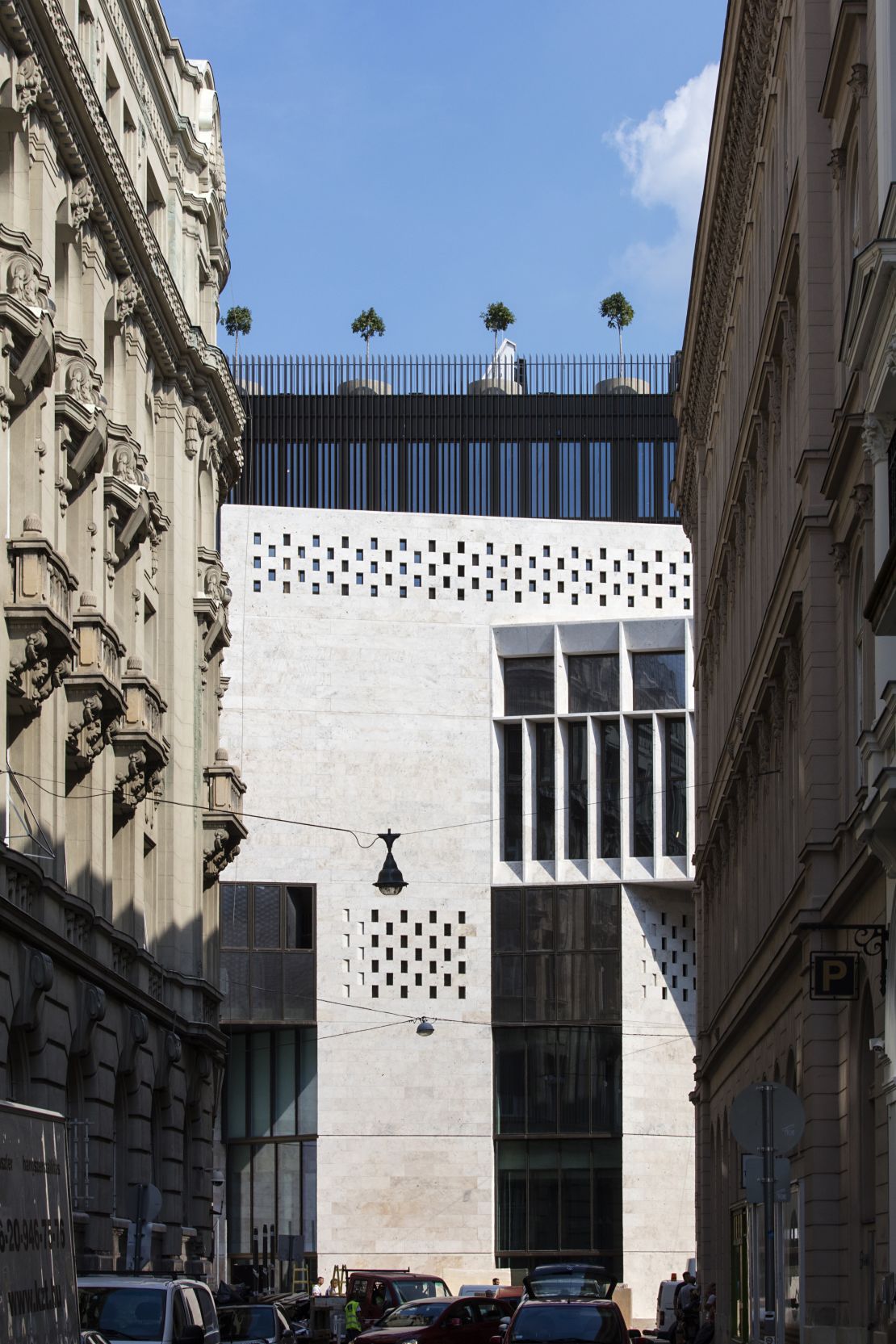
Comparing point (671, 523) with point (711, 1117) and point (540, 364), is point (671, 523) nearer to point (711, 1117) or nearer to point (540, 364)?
point (540, 364)

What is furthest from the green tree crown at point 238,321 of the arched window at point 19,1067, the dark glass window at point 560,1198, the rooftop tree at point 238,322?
the arched window at point 19,1067

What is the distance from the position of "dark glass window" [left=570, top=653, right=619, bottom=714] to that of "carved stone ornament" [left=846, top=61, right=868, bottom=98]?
46.1m

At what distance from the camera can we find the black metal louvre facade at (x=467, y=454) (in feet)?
238

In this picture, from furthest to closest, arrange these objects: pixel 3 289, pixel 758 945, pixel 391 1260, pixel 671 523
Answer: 1. pixel 671 523
2. pixel 391 1260
3. pixel 758 945
4. pixel 3 289

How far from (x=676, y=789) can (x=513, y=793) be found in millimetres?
4941

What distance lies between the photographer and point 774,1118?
18.6 meters

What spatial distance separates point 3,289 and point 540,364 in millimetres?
47229

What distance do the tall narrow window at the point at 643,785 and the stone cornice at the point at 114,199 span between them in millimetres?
22465

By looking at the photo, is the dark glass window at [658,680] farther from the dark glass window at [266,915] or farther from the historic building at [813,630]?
the historic building at [813,630]

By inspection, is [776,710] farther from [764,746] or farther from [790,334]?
[790,334]

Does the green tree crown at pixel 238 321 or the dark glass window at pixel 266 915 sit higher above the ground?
the green tree crown at pixel 238 321

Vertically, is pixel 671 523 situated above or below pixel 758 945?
above

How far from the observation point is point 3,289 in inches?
1168

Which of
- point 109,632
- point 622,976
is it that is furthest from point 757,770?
point 622,976
